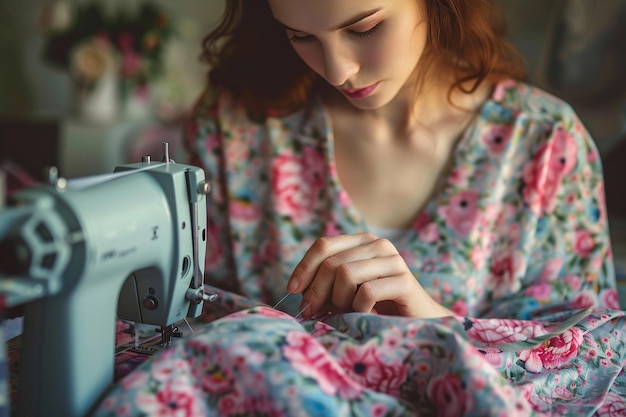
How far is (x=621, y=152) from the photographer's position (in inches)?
73.9

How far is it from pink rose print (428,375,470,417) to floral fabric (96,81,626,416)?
4 cm

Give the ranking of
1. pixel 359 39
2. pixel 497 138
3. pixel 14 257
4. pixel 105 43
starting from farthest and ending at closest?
1. pixel 105 43
2. pixel 497 138
3. pixel 359 39
4. pixel 14 257

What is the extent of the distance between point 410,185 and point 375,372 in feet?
2.06

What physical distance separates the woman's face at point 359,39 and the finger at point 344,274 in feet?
0.91

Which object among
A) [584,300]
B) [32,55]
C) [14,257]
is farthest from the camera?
[32,55]

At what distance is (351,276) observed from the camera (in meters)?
0.84

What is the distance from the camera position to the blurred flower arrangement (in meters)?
3.46

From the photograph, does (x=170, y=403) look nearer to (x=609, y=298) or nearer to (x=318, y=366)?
(x=318, y=366)

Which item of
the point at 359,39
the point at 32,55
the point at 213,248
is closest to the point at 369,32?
the point at 359,39

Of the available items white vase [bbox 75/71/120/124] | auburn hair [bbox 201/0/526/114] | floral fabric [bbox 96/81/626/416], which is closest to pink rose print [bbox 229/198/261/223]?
floral fabric [bbox 96/81/626/416]

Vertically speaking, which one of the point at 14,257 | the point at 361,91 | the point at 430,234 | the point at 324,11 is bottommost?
the point at 430,234

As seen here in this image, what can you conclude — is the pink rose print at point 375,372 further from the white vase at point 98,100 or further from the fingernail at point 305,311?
the white vase at point 98,100

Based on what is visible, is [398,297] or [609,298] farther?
[609,298]

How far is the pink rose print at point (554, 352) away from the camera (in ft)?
2.61
